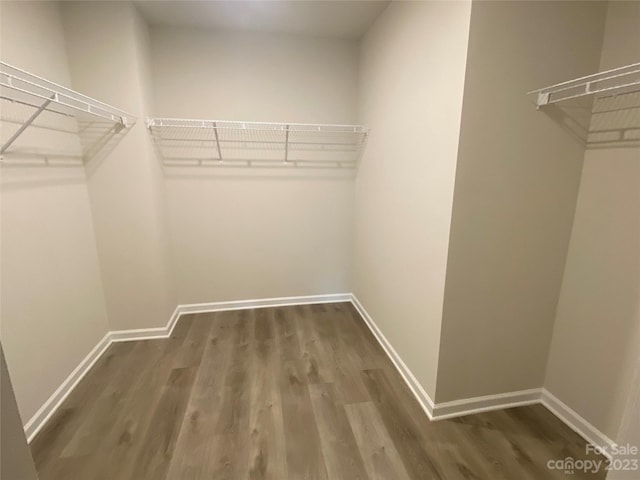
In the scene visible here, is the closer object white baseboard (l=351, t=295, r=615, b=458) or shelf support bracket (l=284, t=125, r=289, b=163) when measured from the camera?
white baseboard (l=351, t=295, r=615, b=458)

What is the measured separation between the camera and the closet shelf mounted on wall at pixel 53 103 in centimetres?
145

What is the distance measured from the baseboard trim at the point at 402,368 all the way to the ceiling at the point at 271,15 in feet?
7.69

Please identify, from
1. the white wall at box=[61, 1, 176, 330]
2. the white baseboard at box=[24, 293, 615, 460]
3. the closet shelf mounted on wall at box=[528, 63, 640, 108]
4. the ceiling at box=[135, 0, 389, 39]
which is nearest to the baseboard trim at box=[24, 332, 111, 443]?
the white baseboard at box=[24, 293, 615, 460]

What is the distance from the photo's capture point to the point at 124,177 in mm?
2252

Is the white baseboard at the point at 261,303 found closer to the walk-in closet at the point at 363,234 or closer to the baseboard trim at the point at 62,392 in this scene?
the walk-in closet at the point at 363,234

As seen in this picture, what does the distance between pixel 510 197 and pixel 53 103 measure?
254 cm

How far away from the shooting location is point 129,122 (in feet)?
7.14

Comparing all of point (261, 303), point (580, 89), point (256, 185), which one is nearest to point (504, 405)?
point (580, 89)

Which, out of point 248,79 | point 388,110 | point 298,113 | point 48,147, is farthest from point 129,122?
point 388,110

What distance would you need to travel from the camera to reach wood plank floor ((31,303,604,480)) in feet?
4.75

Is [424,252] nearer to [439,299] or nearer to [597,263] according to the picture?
[439,299]

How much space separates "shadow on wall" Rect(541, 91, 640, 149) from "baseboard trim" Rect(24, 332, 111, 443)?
9.29 ft

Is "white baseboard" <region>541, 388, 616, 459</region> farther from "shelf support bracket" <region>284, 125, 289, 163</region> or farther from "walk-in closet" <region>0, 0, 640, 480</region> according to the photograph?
"shelf support bracket" <region>284, 125, 289, 163</region>

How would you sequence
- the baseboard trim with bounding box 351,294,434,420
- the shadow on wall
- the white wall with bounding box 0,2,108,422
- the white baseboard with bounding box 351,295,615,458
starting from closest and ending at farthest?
1. the shadow on wall
2. the white wall with bounding box 0,2,108,422
3. the white baseboard with bounding box 351,295,615,458
4. the baseboard trim with bounding box 351,294,434,420
